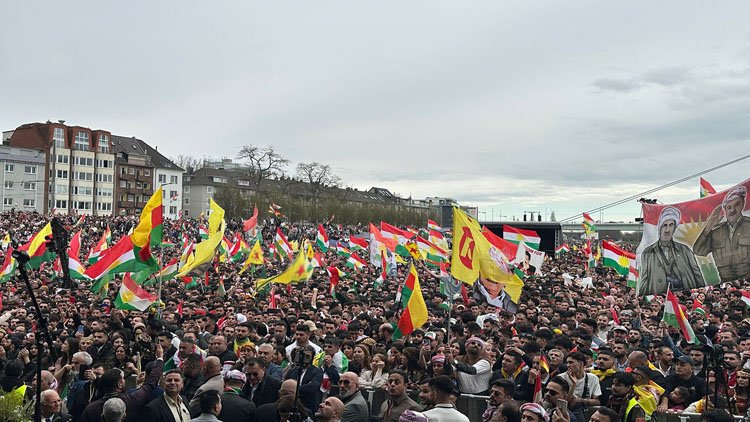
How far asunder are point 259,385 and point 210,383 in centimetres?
99

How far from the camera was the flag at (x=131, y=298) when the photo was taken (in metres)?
15.3

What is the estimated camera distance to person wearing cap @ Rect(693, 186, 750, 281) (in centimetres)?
955

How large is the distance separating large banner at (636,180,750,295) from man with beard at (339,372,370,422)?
500cm

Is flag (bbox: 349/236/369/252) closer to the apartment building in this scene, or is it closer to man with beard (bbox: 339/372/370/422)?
man with beard (bbox: 339/372/370/422)

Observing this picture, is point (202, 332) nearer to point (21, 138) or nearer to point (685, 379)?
point (685, 379)

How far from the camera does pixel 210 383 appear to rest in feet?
26.0

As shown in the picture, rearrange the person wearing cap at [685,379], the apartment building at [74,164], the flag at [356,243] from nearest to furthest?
the person wearing cap at [685,379] → the flag at [356,243] → the apartment building at [74,164]

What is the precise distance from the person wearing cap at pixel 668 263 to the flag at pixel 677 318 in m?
0.82

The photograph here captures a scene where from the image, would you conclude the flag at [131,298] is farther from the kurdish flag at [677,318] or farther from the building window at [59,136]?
the building window at [59,136]

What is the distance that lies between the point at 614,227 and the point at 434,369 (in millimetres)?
107423

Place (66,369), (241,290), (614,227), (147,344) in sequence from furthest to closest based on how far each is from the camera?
(614,227), (241,290), (147,344), (66,369)

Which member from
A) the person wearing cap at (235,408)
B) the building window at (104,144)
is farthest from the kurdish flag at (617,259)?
the building window at (104,144)

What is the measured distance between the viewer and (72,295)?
21.2m

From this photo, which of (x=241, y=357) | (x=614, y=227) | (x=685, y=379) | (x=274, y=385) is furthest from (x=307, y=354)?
(x=614, y=227)
